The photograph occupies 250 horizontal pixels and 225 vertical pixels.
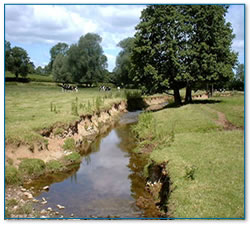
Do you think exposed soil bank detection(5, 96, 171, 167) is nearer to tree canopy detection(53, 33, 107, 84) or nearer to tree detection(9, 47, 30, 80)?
tree canopy detection(53, 33, 107, 84)

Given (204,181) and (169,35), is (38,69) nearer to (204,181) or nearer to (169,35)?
(204,181)

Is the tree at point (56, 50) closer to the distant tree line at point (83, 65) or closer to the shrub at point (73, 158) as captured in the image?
the distant tree line at point (83, 65)

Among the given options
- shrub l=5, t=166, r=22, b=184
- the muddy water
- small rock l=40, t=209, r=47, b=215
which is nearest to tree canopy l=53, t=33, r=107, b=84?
the muddy water

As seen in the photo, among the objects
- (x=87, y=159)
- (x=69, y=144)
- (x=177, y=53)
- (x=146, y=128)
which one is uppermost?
(x=177, y=53)

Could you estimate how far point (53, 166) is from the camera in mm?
12500

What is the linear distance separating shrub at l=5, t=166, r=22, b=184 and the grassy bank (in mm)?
5131

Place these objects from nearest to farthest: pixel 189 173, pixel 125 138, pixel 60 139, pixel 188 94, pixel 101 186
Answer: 1. pixel 189 173
2. pixel 101 186
3. pixel 60 139
4. pixel 125 138
5. pixel 188 94

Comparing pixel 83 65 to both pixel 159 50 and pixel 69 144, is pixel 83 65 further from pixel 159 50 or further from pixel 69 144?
pixel 159 50

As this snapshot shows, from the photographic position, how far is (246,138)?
26.6 feet

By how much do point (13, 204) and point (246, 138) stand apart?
708cm

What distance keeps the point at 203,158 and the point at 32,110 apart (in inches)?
413

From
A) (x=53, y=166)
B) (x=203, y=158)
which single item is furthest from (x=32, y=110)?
(x=203, y=158)

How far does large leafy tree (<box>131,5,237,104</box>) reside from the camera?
18766 millimetres
